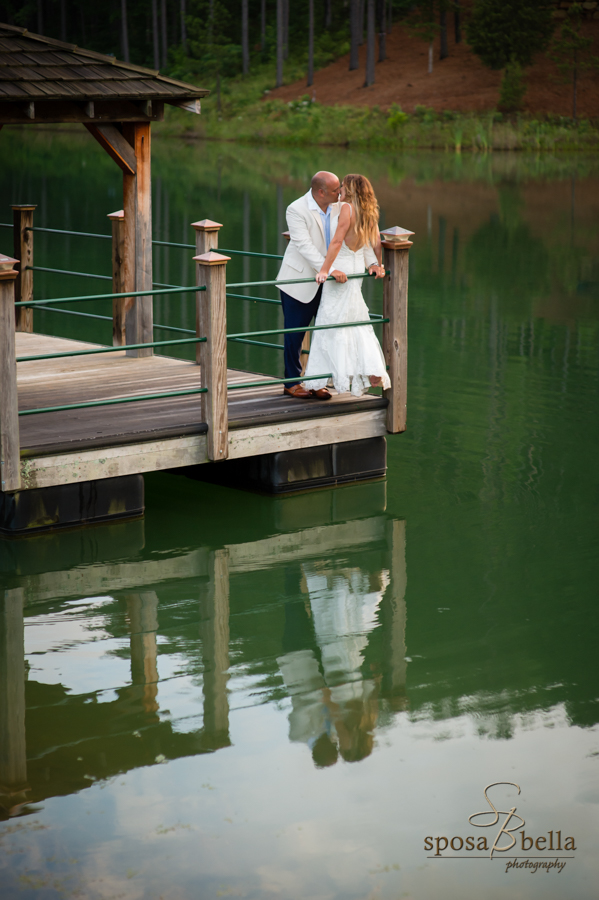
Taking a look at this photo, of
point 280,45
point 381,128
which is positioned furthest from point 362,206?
point 280,45

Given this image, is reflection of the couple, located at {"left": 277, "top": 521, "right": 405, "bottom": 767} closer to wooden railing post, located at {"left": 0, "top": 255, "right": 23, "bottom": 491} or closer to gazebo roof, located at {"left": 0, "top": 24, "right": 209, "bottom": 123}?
wooden railing post, located at {"left": 0, "top": 255, "right": 23, "bottom": 491}

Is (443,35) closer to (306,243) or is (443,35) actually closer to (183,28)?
(183,28)

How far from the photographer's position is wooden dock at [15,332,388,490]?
25.2ft

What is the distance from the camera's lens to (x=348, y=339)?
28.6ft

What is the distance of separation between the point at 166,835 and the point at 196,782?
16.3 inches

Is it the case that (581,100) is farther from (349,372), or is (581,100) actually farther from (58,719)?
(58,719)

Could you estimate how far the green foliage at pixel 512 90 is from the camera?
5228 cm

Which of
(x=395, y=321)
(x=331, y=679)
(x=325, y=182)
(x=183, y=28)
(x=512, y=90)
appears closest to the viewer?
(x=331, y=679)

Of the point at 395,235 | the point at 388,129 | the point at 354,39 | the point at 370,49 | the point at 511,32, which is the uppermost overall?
the point at 354,39

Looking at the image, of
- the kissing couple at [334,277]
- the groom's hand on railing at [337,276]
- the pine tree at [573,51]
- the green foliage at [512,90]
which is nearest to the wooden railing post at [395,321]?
the kissing couple at [334,277]

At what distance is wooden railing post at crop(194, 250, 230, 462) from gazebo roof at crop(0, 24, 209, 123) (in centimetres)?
195

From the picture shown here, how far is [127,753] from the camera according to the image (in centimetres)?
511

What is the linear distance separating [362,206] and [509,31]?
170 feet

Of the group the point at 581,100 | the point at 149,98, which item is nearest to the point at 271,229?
the point at 149,98
